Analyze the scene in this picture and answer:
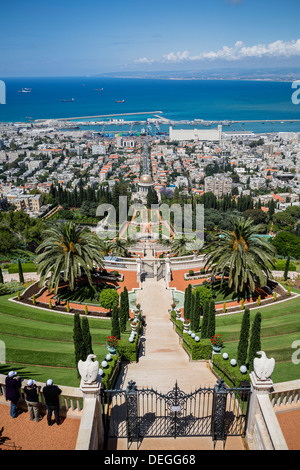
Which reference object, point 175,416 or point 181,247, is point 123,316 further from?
point 181,247

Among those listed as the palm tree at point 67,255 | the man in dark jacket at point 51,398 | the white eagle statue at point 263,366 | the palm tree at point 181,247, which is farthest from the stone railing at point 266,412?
the palm tree at point 181,247

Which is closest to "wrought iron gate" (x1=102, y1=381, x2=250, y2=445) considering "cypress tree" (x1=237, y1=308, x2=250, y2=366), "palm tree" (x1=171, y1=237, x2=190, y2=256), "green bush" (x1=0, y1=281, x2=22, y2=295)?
"cypress tree" (x1=237, y1=308, x2=250, y2=366)

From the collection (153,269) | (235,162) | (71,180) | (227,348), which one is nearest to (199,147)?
(235,162)

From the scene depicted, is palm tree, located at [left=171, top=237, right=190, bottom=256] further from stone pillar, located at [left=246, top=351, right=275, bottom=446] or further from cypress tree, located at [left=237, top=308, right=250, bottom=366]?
stone pillar, located at [left=246, top=351, right=275, bottom=446]

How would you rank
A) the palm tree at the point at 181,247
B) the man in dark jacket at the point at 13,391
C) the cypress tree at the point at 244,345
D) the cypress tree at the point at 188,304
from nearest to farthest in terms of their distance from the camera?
the man in dark jacket at the point at 13,391 < the cypress tree at the point at 244,345 < the cypress tree at the point at 188,304 < the palm tree at the point at 181,247

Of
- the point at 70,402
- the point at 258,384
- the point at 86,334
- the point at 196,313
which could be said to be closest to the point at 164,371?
the point at 86,334

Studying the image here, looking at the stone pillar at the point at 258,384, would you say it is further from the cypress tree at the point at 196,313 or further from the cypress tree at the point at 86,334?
the cypress tree at the point at 196,313
